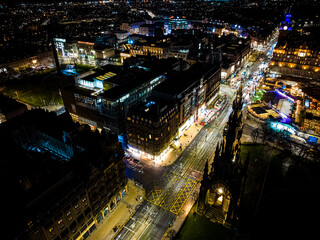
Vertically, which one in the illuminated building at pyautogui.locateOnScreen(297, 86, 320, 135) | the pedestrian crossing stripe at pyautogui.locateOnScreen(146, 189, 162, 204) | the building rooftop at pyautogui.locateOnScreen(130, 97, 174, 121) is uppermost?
the building rooftop at pyautogui.locateOnScreen(130, 97, 174, 121)

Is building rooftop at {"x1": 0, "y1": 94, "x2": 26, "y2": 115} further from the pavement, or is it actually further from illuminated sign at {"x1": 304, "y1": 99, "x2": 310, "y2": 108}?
illuminated sign at {"x1": 304, "y1": 99, "x2": 310, "y2": 108}

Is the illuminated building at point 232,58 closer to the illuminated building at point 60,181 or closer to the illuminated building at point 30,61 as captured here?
the illuminated building at point 60,181

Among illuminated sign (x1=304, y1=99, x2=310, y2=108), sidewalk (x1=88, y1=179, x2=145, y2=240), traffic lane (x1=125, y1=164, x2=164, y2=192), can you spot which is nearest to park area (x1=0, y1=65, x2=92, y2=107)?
traffic lane (x1=125, y1=164, x2=164, y2=192)

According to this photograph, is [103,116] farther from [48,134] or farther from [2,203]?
[2,203]

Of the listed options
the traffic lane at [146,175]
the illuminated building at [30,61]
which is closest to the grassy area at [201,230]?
the traffic lane at [146,175]

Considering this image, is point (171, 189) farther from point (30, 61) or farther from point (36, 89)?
point (30, 61)

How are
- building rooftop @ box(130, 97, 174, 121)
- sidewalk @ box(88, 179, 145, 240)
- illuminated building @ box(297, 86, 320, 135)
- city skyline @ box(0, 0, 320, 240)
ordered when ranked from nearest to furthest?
city skyline @ box(0, 0, 320, 240), sidewalk @ box(88, 179, 145, 240), building rooftop @ box(130, 97, 174, 121), illuminated building @ box(297, 86, 320, 135)
